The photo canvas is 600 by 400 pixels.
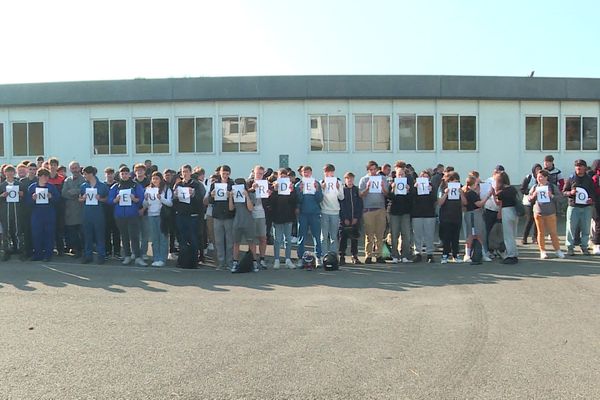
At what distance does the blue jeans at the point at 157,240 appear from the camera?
12414 millimetres

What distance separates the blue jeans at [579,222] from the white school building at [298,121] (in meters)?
12.0

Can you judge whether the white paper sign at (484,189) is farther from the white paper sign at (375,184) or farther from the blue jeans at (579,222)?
the white paper sign at (375,184)

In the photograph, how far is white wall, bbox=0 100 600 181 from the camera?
79.3 feet

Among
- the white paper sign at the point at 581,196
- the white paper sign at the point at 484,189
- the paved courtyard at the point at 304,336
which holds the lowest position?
the paved courtyard at the point at 304,336

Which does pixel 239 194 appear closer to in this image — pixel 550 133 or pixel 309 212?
pixel 309 212

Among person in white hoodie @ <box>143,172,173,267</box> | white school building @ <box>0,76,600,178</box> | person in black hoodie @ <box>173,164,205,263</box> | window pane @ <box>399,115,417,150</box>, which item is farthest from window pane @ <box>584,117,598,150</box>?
person in white hoodie @ <box>143,172,173,267</box>

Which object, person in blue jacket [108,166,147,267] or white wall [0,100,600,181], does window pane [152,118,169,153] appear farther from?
person in blue jacket [108,166,147,267]

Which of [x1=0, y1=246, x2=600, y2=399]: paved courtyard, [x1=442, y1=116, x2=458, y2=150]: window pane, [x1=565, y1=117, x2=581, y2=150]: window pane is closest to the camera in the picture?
[x1=0, y1=246, x2=600, y2=399]: paved courtyard

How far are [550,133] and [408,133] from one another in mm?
6314

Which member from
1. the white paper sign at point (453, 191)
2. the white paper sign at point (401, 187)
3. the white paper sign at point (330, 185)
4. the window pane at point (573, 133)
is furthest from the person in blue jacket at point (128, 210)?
the window pane at point (573, 133)

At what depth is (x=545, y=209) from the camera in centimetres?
1239

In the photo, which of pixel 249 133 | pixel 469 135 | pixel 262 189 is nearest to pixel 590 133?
pixel 469 135

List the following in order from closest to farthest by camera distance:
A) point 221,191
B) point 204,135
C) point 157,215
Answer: point 221,191
point 157,215
point 204,135

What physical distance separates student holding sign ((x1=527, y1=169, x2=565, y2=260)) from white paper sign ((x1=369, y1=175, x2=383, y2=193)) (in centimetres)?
333
